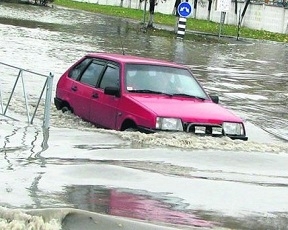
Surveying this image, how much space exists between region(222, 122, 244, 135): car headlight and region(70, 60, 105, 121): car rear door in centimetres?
247

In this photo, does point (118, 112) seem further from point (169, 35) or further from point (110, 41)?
point (169, 35)

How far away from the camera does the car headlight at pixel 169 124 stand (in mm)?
11438

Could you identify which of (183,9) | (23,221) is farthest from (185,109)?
(183,9)

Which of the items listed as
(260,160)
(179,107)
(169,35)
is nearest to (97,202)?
(260,160)

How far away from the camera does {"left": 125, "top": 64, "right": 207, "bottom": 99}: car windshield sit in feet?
41.5

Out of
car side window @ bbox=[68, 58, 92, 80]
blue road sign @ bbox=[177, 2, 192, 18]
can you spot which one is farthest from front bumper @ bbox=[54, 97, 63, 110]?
blue road sign @ bbox=[177, 2, 192, 18]

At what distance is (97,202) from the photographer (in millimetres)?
7129

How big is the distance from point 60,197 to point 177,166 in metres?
2.74

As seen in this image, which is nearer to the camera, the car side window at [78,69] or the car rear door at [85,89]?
the car rear door at [85,89]

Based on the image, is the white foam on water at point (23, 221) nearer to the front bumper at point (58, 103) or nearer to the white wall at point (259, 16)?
the front bumper at point (58, 103)

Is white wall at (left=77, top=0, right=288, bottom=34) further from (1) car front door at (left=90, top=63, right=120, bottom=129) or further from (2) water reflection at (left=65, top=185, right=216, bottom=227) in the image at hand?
(2) water reflection at (left=65, top=185, right=216, bottom=227)

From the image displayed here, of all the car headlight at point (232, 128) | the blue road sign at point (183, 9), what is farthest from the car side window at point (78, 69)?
the blue road sign at point (183, 9)

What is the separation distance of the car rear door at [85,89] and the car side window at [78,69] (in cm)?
14

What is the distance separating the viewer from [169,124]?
11.5m
